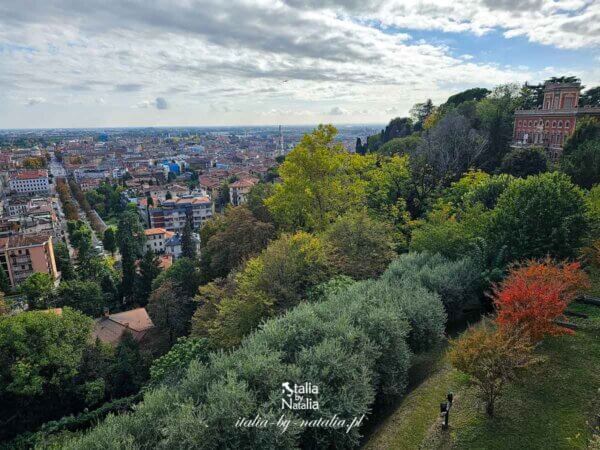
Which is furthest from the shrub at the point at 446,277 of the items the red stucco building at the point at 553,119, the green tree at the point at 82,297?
the red stucco building at the point at 553,119

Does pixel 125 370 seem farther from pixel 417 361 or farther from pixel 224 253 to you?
pixel 417 361

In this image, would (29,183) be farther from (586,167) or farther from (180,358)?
(586,167)

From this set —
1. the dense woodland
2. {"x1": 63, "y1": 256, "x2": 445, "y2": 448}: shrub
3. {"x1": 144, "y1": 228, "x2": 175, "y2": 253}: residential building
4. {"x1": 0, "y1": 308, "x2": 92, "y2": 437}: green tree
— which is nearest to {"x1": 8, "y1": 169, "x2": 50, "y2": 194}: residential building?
{"x1": 144, "y1": 228, "x2": 175, "y2": 253}: residential building

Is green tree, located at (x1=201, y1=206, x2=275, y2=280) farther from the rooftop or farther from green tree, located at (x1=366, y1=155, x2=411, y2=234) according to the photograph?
the rooftop

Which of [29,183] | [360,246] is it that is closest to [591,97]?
[360,246]

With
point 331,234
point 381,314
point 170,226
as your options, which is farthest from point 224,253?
point 170,226

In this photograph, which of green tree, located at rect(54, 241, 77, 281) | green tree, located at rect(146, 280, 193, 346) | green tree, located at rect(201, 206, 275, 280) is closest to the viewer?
green tree, located at rect(201, 206, 275, 280)
